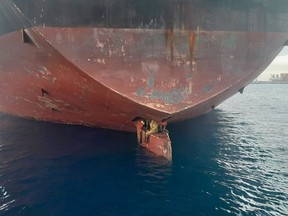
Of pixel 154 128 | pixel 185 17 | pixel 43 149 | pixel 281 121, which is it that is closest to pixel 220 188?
pixel 154 128

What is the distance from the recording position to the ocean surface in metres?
6.60

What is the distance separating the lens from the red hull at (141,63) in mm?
7691

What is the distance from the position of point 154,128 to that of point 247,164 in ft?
11.1

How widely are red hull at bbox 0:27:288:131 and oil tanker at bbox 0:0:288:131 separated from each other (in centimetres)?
3

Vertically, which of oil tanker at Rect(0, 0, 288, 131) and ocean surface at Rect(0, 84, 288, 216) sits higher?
oil tanker at Rect(0, 0, 288, 131)

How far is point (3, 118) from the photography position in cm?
1744

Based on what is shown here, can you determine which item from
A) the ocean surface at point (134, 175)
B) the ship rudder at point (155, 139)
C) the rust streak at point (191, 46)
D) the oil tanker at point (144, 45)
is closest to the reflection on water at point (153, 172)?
the ocean surface at point (134, 175)

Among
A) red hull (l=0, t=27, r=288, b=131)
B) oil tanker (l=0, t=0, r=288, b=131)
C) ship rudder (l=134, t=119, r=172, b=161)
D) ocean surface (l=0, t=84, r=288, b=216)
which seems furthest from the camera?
ship rudder (l=134, t=119, r=172, b=161)

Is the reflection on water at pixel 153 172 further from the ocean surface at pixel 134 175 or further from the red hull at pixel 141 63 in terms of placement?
the red hull at pixel 141 63

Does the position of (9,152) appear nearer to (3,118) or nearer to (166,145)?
(166,145)

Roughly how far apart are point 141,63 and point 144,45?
510 millimetres

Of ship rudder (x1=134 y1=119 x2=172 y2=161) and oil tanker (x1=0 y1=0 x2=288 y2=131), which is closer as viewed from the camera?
oil tanker (x1=0 y1=0 x2=288 y2=131)

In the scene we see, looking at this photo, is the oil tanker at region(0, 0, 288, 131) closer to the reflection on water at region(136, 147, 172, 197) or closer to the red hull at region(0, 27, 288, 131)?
the red hull at region(0, 27, 288, 131)

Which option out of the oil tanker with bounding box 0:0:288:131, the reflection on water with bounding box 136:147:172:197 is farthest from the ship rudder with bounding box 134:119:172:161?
the oil tanker with bounding box 0:0:288:131
